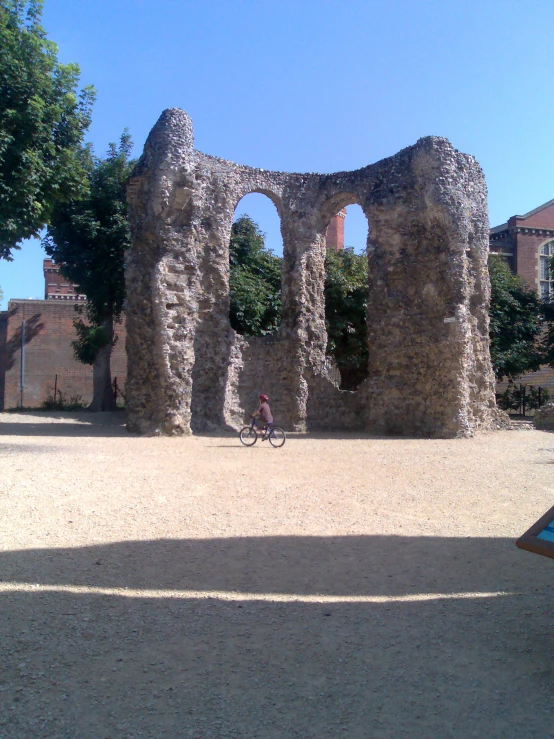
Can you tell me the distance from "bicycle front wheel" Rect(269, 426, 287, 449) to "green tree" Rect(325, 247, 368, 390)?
8.56 metres

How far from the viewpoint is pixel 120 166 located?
22.0 m

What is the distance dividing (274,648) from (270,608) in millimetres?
622

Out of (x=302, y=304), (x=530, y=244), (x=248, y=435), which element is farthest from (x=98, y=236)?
(x=530, y=244)

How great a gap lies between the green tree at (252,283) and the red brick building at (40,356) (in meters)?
9.43

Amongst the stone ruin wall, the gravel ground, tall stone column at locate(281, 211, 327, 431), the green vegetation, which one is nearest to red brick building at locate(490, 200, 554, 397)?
the green vegetation

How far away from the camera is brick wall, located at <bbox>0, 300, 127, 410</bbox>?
3002cm

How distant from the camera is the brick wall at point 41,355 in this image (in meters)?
30.0

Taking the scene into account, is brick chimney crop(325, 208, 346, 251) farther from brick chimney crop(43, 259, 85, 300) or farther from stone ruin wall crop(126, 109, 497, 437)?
brick chimney crop(43, 259, 85, 300)

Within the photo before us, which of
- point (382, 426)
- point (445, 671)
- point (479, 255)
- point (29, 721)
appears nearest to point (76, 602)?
point (29, 721)

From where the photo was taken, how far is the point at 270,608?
164 inches

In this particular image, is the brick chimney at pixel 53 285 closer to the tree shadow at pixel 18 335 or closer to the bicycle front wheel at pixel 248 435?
the tree shadow at pixel 18 335

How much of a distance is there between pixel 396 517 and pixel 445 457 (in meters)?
5.15

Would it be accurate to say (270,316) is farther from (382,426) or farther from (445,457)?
(445,457)

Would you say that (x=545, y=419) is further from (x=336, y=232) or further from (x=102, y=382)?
(x=336, y=232)
